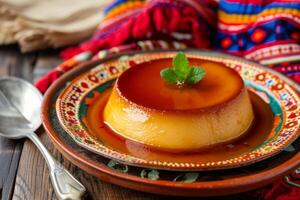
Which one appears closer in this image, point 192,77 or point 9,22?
point 192,77

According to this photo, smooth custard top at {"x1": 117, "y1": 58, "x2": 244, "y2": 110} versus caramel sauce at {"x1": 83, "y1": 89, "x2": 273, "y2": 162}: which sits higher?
smooth custard top at {"x1": 117, "y1": 58, "x2": 244, "y2": 110}

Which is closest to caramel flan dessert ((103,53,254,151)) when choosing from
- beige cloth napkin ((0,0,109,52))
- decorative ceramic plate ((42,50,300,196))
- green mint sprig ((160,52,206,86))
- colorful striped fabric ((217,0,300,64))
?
green mint sprig ((160,52,206,86))

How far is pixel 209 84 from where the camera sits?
111 centimetres

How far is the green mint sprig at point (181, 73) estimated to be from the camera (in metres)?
1.08

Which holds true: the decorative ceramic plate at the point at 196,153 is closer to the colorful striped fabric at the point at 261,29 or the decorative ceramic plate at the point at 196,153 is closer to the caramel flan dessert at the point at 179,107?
the caramel flan dessert at the point at 179,107

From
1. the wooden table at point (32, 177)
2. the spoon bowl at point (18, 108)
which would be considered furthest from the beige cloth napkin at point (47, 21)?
the wooden table at point (32, 177)

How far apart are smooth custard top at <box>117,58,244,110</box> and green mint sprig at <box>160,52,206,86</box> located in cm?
1

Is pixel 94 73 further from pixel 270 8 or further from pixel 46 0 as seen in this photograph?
pixel 46 0

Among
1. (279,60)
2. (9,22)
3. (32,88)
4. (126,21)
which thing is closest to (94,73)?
(32,88)

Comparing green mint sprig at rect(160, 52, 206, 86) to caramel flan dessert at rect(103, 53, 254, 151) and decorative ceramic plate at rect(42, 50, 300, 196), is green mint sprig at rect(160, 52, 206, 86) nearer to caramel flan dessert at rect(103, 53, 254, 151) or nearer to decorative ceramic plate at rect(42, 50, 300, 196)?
Result: caramel flan dessert at rect(103, 53, 254, 151)

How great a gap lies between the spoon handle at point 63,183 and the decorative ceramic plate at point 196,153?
0.23 ft

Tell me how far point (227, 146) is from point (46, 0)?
100cm

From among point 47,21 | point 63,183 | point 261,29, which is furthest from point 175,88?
point 47,21

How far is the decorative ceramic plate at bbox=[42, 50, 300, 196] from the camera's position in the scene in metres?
0.86
